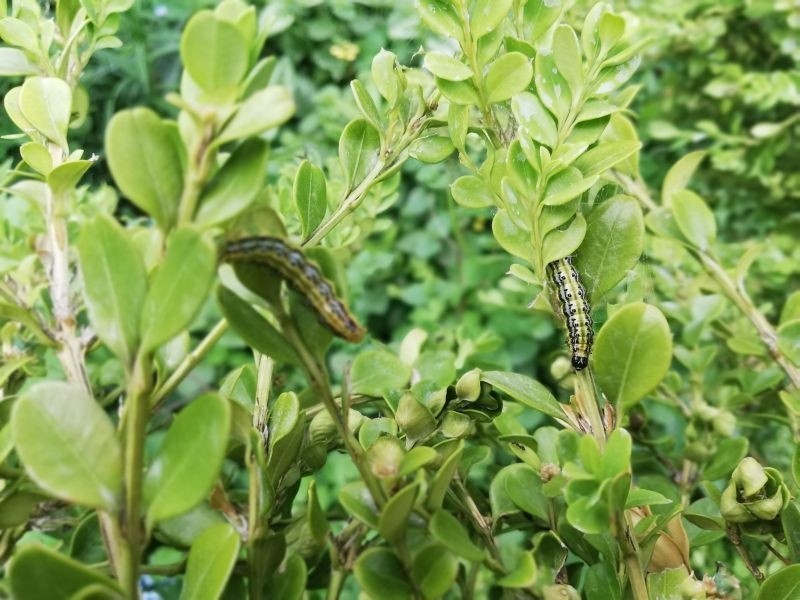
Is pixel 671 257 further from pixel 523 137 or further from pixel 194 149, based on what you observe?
pixel 194 149

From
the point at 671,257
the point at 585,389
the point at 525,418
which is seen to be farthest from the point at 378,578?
the point at 525,418

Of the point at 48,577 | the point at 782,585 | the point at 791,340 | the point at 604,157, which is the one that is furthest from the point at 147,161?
the point at 791,340

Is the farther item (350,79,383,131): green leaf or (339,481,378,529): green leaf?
(350,79,383,131): green leaf

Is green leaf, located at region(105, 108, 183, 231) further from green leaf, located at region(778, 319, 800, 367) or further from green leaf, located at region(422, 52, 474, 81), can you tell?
green leaf, located at region(778, 319, 800, 367)

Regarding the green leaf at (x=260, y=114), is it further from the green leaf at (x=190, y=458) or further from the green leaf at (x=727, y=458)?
the green leaf at (x=727, y=458)

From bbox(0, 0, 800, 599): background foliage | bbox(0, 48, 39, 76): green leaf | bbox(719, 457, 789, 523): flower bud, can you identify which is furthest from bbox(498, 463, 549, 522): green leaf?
bbox(0, 48, 39, 76): green leaf

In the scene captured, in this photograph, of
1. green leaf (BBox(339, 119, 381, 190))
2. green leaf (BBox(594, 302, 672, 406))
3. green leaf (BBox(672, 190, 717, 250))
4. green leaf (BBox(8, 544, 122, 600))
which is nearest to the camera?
green leaf (BBox(8, 544, 122, 600))

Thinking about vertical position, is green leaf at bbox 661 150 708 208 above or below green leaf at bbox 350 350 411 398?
below
